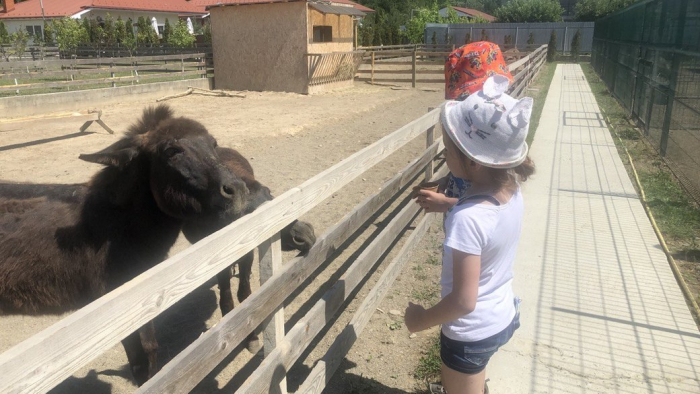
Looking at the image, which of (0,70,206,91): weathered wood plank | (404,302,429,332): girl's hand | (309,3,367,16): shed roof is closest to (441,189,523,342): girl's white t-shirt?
(404,302,429,332): girl's hand

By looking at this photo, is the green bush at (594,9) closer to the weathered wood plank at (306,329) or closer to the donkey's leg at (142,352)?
the weathered wood plank at (306,329)

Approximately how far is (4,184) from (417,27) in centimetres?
5153

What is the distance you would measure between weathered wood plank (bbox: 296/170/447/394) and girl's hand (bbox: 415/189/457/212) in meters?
1.08

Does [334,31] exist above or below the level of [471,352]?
Result: above

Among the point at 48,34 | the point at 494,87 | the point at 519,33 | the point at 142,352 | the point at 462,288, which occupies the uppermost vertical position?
the point at 48,34

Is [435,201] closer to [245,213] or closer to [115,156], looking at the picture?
[245,213]

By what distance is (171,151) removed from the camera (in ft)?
9.43

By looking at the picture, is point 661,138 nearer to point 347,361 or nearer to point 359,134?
point 359,134

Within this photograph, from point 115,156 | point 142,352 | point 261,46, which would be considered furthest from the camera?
point 261,46

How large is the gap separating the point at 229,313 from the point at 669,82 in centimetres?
912

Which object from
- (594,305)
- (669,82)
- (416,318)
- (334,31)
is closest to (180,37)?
(334,31)

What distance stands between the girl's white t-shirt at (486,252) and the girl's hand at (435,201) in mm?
352

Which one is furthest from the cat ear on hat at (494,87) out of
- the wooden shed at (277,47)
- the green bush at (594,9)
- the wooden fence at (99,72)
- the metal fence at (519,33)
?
the green bush at (594,9)

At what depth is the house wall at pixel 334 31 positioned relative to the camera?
19.4m
